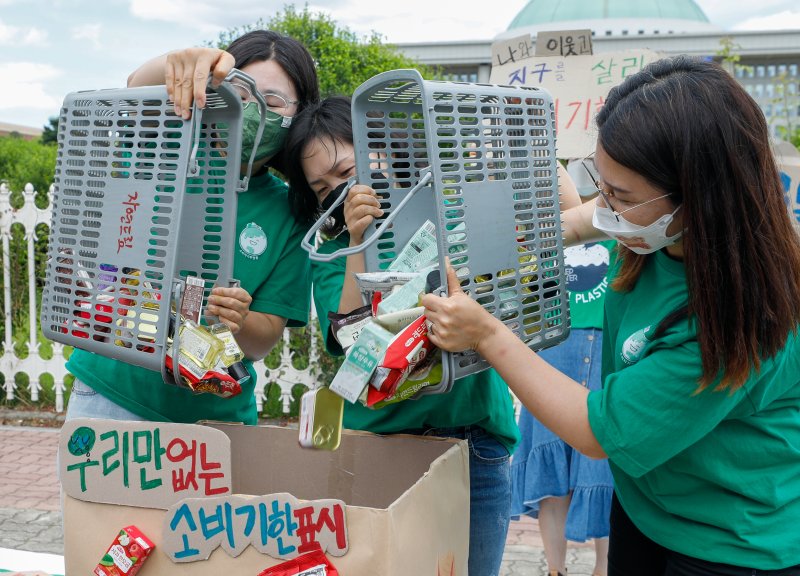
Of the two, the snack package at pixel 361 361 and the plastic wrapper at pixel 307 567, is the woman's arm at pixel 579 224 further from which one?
the plastic wrapper at pixel 307 567

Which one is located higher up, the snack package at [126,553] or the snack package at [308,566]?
the snack package at [308,566]

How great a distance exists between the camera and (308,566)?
1.31m

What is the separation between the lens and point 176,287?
1582mm

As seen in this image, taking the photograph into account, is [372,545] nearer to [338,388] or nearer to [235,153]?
[338,388]

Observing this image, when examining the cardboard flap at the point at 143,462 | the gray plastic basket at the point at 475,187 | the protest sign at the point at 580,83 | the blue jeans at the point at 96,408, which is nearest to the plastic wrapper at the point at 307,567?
the cardboard flap at the point at 143,462

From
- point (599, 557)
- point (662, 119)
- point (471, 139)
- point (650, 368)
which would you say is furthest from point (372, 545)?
point (599, 557)

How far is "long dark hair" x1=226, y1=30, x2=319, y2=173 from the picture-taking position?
1907 millimetres

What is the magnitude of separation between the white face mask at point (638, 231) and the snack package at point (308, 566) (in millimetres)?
784

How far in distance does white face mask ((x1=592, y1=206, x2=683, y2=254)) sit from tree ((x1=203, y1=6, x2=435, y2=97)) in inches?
359

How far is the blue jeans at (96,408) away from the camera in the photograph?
1.86 m

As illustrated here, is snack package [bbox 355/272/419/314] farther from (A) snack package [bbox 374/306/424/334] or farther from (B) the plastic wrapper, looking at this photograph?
(B) the plastic wrapper

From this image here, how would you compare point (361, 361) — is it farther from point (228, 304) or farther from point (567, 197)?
point (567, 197)

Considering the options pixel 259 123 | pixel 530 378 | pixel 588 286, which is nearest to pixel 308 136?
pixel 259 123

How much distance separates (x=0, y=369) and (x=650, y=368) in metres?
5.79
